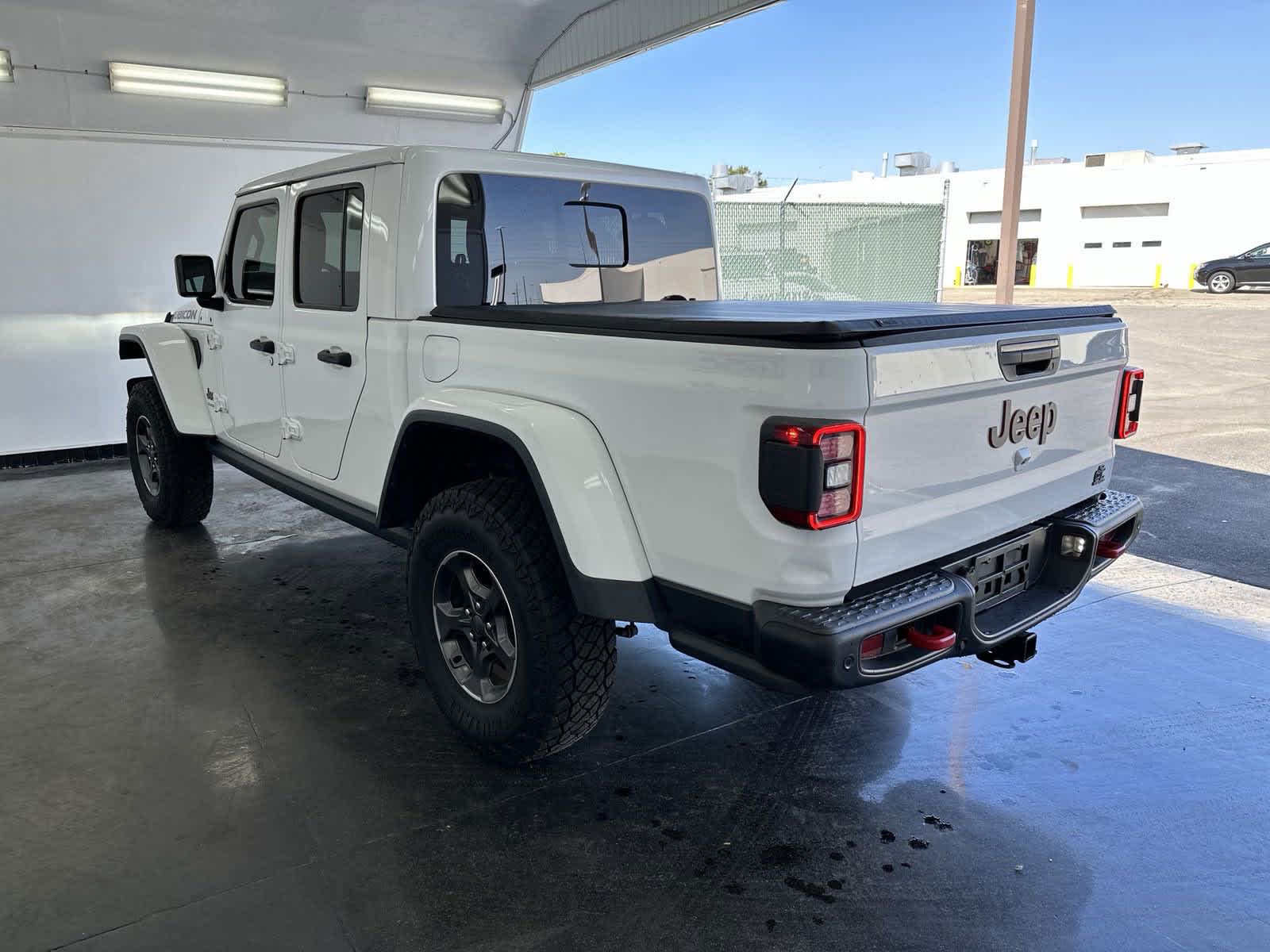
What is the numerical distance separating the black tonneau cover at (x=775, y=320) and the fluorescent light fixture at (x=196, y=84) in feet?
18.2

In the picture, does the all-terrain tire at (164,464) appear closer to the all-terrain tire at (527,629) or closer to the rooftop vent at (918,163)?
the all-terrain tire at (527,629)

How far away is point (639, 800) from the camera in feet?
9.20

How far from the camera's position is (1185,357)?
14391 mm

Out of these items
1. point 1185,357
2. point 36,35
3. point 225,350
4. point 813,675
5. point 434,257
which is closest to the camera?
point 813,675

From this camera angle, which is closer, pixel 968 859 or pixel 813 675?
pixel 813 675

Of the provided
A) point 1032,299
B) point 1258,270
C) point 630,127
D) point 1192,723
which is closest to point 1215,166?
point 1258,270

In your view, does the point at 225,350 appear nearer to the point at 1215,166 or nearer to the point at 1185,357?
the point at 1185,357

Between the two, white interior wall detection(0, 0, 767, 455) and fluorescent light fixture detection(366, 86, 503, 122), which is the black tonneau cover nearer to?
white interior wall detection(0, 0, 767, 455)

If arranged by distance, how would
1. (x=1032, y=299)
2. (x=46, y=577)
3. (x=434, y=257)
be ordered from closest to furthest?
1. (x=434, y=257)
2. (x=46, y=577)
3. (x=1032, y=299)

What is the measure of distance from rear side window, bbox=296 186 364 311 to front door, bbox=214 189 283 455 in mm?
266

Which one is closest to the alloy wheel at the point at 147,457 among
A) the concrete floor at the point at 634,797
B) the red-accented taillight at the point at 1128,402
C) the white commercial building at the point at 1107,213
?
the concrete floor at the point at 634,797

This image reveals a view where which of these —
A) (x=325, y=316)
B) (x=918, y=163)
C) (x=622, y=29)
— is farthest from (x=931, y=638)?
(x=918, y=163)

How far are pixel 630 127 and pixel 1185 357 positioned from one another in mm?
48871

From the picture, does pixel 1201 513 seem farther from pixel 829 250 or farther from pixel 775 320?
pixel 775 320
